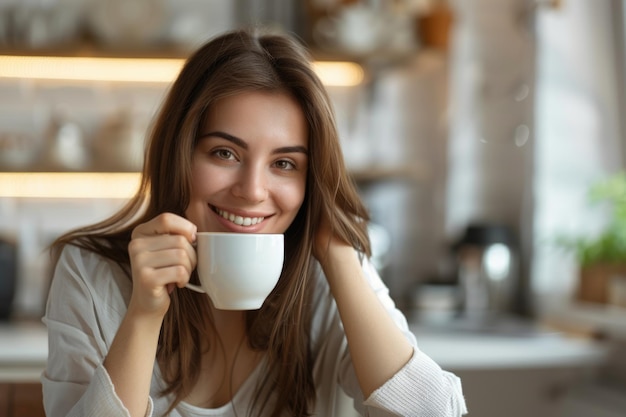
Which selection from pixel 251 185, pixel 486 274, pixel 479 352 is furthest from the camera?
pixel 486 274

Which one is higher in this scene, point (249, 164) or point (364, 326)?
point (249, 164)

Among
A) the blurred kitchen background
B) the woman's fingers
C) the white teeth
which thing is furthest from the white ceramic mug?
the blurred kitchen background

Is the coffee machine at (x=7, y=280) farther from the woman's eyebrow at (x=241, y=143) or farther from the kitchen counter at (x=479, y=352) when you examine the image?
the woman's eyebrow at (x=241, y=143)

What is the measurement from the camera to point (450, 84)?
3059 millimetres

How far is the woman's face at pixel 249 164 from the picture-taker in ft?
3.63

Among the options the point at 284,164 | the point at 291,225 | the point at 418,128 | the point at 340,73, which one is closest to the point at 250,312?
the point at 291,225

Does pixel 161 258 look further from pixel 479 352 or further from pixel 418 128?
pixel 418 128

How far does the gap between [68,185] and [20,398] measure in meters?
1.69

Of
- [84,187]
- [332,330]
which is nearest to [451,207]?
[84,187]

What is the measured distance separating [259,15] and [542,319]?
155cm

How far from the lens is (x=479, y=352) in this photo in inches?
87.4

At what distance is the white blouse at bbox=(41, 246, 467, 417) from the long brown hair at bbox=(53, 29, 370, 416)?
0.09 ft

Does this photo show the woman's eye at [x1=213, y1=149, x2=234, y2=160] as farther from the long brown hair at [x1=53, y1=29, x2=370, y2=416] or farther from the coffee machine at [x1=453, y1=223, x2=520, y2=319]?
the coffee machine at [x1=453, y1=223, x2=520, y2=319]

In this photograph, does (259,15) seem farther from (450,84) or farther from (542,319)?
(542,319)
